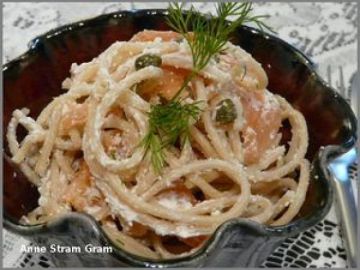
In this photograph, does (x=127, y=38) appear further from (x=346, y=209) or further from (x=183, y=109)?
(x=346, y=209)

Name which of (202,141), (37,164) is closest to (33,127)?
(37,164)

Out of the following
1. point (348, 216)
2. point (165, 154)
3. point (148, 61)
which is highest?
point (148, 61)

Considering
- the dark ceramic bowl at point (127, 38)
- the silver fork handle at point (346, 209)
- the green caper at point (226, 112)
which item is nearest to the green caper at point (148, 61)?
the green caper at point (226, 112)

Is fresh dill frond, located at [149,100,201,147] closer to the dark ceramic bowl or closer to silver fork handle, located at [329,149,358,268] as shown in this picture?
the dark ceramic bowl

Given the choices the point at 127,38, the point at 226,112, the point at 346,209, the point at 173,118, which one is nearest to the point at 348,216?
the point at 346,209

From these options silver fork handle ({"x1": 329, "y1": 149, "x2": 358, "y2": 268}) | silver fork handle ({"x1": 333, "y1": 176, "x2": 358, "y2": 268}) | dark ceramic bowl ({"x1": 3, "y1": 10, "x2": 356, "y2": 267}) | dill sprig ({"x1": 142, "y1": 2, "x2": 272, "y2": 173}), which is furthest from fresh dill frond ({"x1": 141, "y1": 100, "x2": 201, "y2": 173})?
silver fork handle ({"x1": 333, "y1": 176, "x2": 358, "y2": 268})

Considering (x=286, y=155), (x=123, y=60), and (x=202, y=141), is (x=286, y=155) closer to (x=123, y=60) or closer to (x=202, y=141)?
(x=202, y=141)
